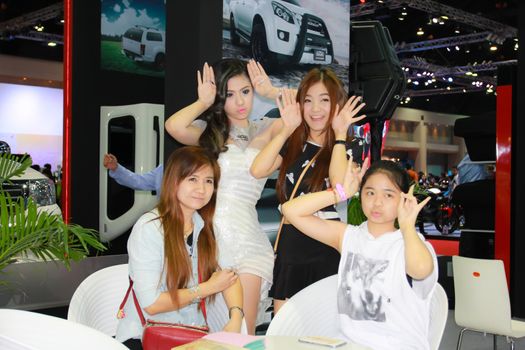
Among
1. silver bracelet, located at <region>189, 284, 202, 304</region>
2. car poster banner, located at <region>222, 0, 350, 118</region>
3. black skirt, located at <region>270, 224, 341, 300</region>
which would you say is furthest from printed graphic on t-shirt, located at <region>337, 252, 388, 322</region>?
car poster banner, located at <region>222, 0, 350, 118</region>

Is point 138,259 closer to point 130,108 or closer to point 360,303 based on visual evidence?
point 360,303

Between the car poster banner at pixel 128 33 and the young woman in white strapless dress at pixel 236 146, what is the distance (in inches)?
147

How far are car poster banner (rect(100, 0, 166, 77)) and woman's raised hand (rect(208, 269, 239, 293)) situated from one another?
4.41 meters

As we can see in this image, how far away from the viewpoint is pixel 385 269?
2.12m

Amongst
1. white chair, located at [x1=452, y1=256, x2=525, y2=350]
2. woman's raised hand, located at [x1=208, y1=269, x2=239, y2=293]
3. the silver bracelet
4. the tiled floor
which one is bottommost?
the tiled floor

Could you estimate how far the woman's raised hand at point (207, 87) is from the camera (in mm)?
2648

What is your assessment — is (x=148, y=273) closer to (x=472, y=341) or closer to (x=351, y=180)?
(x=351, y=180)

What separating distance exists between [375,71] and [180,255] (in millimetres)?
2102

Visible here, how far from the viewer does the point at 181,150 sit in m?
2.24

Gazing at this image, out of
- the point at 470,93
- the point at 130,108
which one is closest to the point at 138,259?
the point at 130,108

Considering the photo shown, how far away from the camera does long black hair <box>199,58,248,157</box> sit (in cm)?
262

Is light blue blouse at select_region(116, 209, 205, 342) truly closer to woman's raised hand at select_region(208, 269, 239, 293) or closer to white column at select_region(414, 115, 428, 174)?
woman's raised hand at select_region(208, 269, 239, 293)

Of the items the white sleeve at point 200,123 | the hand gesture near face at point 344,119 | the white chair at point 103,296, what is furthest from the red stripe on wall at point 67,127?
the hand gesture near face at point 344,119

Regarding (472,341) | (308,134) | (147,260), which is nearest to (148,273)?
(147,260)
